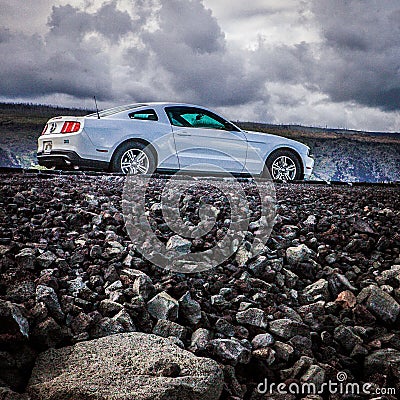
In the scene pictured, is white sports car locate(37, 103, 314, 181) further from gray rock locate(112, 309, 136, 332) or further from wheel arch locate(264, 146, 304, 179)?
gray rock locate(112, 309, 136, 332)

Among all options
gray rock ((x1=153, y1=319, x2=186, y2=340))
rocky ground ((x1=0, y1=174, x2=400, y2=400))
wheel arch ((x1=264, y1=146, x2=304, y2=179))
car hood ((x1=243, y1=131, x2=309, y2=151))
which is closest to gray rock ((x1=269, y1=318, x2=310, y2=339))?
rocky ground ((x1=0, y1=174, x2=400, y2=400))

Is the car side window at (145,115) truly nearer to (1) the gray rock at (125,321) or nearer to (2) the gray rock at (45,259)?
(2) the gray rock at (45,259)

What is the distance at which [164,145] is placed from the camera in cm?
873

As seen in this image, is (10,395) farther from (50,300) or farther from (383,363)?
(383,363)

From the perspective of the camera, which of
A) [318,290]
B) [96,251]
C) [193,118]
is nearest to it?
[96,251]

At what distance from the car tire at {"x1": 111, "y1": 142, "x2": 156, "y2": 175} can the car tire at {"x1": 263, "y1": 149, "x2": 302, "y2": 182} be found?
8.73 ft

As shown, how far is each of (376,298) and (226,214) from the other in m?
1.70

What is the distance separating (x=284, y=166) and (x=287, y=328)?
7.14m

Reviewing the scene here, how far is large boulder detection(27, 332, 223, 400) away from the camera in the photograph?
225 cm

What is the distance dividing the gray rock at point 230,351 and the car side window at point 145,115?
21.2 feet

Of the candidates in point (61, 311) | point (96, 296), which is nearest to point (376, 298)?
point (96, 296)

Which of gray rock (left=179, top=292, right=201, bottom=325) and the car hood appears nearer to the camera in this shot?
gray rock (left=179, top=292, right=201, bottom=325)

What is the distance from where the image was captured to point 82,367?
245cm

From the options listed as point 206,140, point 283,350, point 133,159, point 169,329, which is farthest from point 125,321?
point 206,140
